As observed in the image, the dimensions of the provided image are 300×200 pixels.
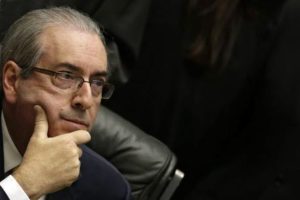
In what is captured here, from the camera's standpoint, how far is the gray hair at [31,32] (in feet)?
5.17

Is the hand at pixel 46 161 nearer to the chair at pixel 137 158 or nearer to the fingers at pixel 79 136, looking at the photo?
the fingers at pixel 79 136

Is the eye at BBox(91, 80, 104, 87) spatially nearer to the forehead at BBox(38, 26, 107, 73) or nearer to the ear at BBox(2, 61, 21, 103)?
the forehead at BBox(38, 26, 107, 73)

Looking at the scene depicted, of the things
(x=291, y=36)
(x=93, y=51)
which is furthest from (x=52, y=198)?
(x=291, y=36)

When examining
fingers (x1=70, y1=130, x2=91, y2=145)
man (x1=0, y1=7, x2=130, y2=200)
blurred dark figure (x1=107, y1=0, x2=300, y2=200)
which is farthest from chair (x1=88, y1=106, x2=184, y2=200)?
blurred dark figure (x1=107, y1=0, x2=300, y2=200)

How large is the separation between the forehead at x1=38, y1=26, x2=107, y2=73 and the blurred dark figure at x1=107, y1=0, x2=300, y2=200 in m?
0.82

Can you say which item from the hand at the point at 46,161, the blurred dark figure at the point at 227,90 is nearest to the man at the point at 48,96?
the hand at the point at 46,161

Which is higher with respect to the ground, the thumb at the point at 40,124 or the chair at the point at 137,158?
the thumb at the point at 40,124

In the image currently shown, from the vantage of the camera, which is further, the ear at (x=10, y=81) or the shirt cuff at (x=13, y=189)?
the ear at (x=10, y=81)

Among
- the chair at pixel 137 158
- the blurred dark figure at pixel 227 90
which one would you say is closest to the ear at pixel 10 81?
the chair at pixel 137 158

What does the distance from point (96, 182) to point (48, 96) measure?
0.31 metres

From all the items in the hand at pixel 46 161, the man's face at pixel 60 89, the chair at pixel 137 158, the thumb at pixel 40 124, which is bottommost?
the chair at pixel 137 158

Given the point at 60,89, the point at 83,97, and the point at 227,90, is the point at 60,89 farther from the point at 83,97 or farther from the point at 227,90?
the point at 227,90

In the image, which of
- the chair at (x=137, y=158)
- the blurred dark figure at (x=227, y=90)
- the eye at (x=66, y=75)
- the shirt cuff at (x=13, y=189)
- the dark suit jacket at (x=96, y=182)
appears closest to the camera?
the shirt cuff at (x=13, y=189)

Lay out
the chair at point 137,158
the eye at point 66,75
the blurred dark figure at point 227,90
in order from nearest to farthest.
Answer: the eye at point 66,75 < the chair at point 137,158 < the blurred dark figure at point 227,90
